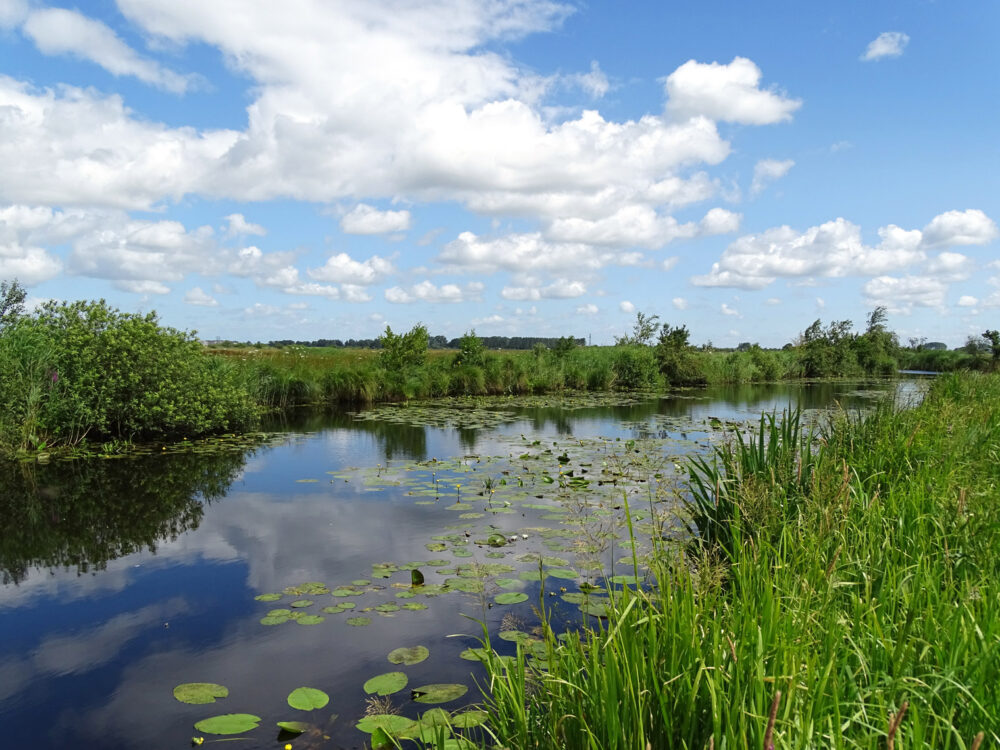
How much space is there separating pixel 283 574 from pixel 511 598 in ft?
7.83

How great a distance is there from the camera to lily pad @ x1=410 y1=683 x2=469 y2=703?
3.82 meters

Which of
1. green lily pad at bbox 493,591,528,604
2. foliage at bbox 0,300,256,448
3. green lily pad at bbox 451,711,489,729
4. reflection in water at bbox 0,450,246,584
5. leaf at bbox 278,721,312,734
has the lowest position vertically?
leaf at bbox 278,721,312,734

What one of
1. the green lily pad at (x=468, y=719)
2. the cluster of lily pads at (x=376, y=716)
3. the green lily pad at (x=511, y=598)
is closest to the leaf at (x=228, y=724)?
the cluster of lily pads at (x=376, y=716)

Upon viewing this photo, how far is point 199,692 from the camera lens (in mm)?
3979

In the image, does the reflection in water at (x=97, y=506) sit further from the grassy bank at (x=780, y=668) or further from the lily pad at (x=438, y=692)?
the grassy bank at (x=780, y=668)

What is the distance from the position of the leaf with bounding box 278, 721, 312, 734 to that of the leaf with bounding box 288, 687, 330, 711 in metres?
0.09

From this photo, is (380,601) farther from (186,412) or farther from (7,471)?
(186,412)

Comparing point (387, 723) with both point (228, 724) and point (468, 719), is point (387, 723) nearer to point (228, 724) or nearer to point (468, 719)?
point (468, 719)

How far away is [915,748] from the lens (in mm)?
1620

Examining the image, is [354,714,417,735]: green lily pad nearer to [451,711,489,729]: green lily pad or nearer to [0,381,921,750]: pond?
[0,381,921,750]: pond

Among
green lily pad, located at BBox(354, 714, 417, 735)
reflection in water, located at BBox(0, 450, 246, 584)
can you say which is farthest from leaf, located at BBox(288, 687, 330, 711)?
reflection in water, located at BBox(0, 450, 246, 584)

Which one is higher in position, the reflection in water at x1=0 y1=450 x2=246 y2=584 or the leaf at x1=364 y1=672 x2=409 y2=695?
the reflection in water at x1=0 y1=450 x2=246 y2=584

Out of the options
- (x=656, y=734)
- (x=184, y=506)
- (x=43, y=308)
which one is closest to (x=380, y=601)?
(x=656, y=734)

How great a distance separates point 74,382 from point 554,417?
1181 cm
